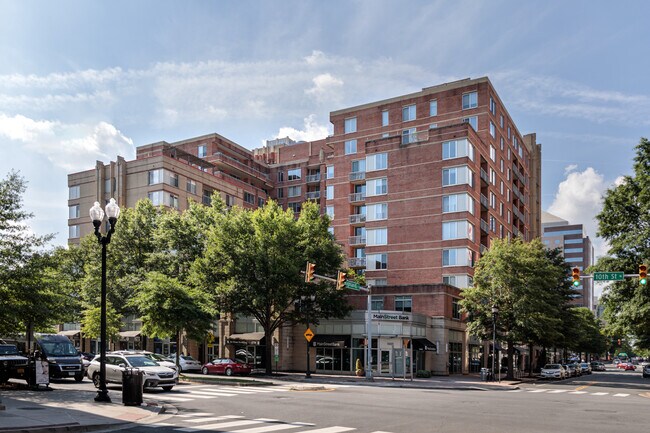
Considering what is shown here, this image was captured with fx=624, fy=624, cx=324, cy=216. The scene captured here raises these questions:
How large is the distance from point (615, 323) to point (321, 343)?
23.2 m

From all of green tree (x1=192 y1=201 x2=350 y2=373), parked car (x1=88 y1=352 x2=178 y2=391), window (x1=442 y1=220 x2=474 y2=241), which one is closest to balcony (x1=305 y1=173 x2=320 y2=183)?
window (x1=442 y1=220 x2=474 y2=241)

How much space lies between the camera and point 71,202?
283ft

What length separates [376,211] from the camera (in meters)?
70.0

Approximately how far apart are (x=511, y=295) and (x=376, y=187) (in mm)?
23473

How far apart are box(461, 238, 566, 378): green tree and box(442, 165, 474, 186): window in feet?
39.1

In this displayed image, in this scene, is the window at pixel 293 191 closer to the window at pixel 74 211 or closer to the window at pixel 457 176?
the window at pixel 74 211

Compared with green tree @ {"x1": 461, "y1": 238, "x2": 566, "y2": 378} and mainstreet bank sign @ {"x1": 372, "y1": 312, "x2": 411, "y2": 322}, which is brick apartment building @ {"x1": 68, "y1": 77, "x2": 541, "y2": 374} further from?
green tree @ {"x1": 461, "y1": 238, "x2": 566, "y2": 378}

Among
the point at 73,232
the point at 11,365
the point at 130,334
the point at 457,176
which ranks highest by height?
the point at 457,176

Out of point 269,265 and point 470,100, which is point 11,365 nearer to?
point 269,265

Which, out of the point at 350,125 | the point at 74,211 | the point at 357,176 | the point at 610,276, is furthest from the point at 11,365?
the point at 74,211

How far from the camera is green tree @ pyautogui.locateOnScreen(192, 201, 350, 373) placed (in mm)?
45344

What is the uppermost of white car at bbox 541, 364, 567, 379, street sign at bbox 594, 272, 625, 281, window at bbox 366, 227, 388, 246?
window at bbox 366, 227, 388, 246

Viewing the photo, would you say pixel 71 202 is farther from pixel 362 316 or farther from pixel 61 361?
pixel 61 361

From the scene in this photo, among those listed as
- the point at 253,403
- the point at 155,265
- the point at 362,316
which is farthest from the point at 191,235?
the point at 253,403
